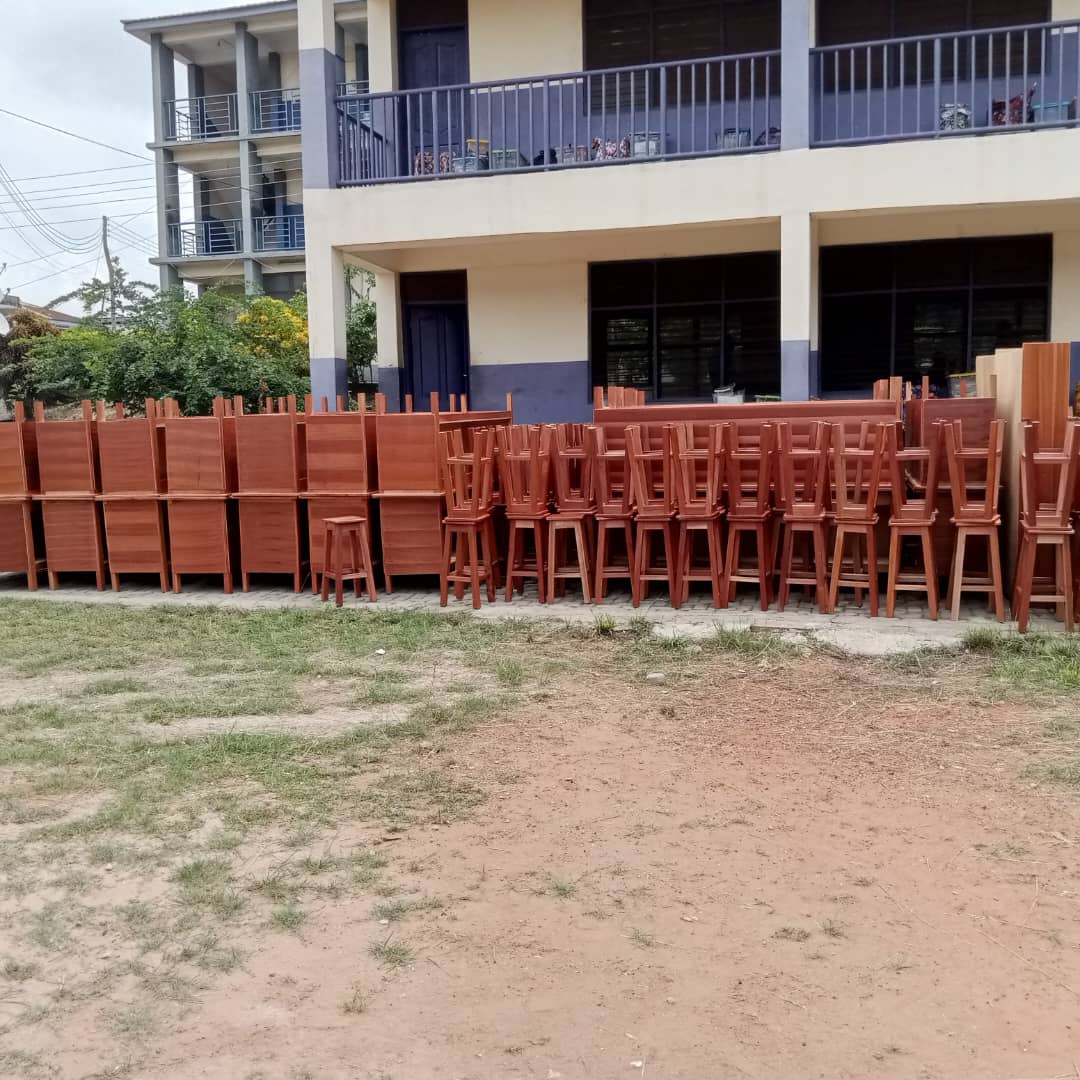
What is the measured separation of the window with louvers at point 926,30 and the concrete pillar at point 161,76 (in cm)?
2604

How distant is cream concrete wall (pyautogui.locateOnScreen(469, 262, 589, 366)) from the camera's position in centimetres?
1428

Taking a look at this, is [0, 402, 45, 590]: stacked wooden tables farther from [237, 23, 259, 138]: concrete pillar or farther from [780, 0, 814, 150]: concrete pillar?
[237, 23, 259, 138]: concrete pillar

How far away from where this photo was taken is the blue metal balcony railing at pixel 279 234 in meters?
34.6

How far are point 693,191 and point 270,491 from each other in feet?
19.0

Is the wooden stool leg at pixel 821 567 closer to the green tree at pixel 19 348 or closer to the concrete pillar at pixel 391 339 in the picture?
the concrete pillar at pixel 391 339

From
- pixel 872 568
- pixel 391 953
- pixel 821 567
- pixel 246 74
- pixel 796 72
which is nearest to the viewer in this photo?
pixel 391 953

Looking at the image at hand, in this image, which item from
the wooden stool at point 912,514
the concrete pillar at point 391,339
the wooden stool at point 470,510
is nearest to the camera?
the wooden stool at point 912,514

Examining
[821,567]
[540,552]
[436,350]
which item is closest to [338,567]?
[540,552]

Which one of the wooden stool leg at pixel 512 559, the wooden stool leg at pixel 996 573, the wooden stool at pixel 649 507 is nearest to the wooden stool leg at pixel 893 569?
the wooden stool leg at pixel 996 573

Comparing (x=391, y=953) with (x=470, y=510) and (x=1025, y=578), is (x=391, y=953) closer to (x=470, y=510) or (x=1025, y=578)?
(x=1025, y=578)

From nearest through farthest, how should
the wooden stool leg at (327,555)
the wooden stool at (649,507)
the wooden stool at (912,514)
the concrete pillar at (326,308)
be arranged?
the wooden stool at (912,514), the wooden stool at (649,507), the wooden stool leg at (327,555), the concrete pillar at (326,308)

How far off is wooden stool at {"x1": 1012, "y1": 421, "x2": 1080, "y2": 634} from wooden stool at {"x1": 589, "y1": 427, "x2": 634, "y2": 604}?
2837mm

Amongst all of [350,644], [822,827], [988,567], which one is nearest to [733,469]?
[988,567]

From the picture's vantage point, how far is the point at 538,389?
47.9 ft
